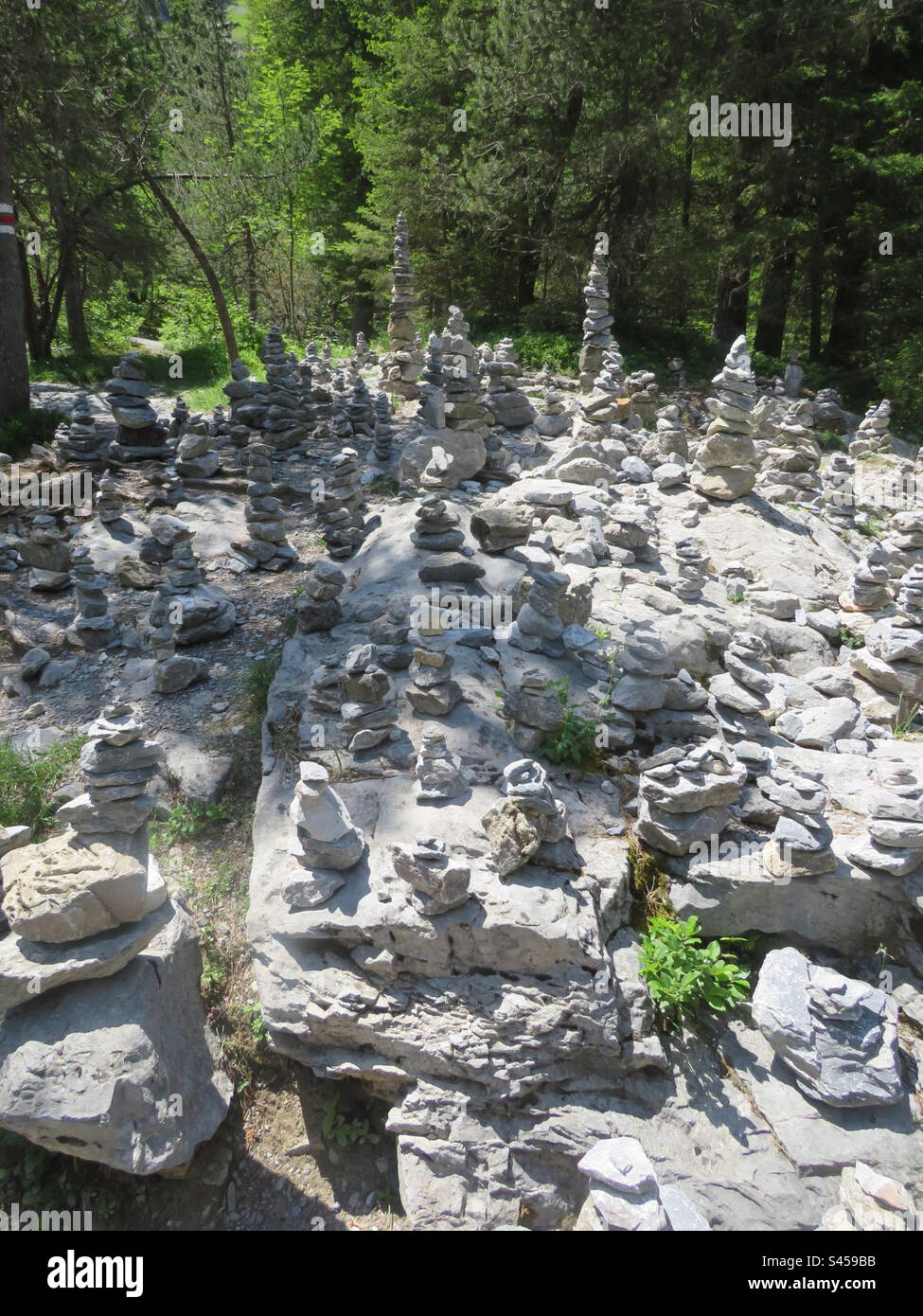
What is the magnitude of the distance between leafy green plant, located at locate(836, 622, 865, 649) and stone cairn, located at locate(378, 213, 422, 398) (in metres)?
9.79

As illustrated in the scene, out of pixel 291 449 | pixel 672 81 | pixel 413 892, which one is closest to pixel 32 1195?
pixel 413 892

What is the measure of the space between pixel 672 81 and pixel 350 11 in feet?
45.8

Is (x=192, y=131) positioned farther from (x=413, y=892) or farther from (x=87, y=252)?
(x=413, y=892)

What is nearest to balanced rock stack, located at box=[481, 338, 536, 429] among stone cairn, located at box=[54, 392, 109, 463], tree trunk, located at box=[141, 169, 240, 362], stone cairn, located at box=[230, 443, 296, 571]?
stone cairn, located at box=[230, 443, 296, 571]

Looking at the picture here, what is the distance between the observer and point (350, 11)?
24000 millimetres

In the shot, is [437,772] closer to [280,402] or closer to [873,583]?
[873,583]

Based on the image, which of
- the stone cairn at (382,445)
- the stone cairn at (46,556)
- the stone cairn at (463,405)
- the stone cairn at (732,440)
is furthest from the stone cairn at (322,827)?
the stone cairn at (382,445)

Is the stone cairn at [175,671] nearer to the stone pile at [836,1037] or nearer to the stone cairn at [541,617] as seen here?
Answer: the stone cairn at [541,617]

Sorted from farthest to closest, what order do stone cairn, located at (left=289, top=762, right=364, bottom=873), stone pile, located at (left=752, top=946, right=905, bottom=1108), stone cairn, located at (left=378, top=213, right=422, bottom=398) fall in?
stone cairn, located at (left=378, top=213, right=422, bottom=398) < stone cairn, located at (left=289, top=762, right=364, bottom=873) < stone pile, located at (left=752, top=946, right=905, bottom=1108)

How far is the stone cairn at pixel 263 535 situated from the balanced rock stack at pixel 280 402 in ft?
10.7

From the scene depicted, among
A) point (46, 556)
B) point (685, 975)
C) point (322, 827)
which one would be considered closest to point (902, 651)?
point (685, 975)

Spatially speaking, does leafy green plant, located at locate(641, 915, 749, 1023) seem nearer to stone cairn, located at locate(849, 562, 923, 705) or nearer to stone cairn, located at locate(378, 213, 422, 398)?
stone cairn, located at locate(849, 562, 923, 705)

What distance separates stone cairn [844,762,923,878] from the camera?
4699 mm

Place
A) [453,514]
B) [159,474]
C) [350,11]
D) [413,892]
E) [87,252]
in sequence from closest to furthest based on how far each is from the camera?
[413,892] < [453,514] < [159,474] < [87,252] < [350,11]
